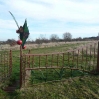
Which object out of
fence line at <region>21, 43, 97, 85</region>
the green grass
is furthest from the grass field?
fence line at <region>21, 43, 97, 85</region>

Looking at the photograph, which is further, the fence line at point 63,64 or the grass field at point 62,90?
the fence line at point 63,64

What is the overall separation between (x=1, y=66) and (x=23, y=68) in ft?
6.85

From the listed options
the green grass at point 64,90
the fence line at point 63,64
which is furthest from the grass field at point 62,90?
the fence line at point 63,64

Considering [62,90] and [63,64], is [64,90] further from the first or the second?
[63,64]

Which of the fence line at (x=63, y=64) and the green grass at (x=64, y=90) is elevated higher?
the fence line at (x=63, y=64)

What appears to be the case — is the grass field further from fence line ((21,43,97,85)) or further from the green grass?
fence line ((21,43,97,85))

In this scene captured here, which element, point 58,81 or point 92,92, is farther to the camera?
point 58,81

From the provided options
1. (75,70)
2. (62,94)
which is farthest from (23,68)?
(75,70)

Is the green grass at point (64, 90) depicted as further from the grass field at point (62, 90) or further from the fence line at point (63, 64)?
the fence line at point (63, 64)

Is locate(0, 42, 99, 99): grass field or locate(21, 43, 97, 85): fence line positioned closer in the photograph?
locate(0, 42, 99, 99): grass field

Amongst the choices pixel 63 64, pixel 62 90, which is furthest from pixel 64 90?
pixel 63 64

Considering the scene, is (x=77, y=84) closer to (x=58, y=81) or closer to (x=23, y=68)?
(x=58, y=81)

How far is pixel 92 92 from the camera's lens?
18.9 ft

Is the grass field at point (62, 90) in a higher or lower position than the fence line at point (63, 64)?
lower
